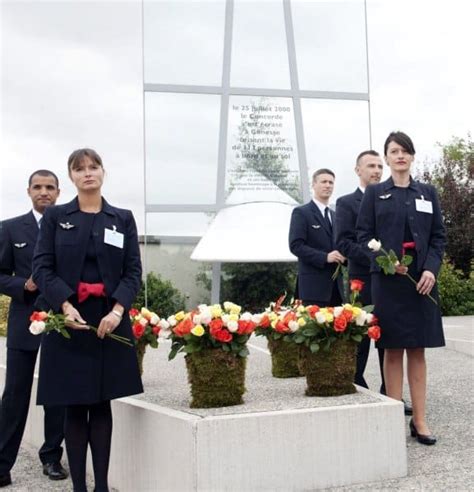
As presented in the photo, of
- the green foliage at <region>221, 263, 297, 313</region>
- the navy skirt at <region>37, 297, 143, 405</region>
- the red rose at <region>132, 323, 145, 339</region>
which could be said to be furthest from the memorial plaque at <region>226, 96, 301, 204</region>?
the navy skirt at <region>37, 297, 143, 405</region>

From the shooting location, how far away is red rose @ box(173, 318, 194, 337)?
3.74 metres

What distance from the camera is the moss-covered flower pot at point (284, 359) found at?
508cm

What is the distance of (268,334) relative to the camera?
194 inches

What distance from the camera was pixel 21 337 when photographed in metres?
4.01

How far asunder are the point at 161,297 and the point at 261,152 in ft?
12.7

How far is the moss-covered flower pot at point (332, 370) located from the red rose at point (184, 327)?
0.83m

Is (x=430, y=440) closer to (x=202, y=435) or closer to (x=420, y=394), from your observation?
(x=420, y=394)

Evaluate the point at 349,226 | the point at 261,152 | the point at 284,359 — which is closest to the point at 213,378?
the point at 284,359

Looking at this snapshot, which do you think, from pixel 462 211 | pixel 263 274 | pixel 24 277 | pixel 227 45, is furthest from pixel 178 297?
pixel 24 277

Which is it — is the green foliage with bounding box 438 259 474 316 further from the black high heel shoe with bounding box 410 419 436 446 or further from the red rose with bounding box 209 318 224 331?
the red rose with bounding box 209 318 224 331

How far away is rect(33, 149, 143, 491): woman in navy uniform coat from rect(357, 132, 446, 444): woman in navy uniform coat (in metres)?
1.69

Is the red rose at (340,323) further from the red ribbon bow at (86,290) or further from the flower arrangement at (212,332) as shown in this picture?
the red ribbon bow at (86,290)

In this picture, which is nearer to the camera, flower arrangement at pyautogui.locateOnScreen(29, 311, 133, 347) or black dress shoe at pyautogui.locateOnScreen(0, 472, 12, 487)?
flower arrangement at pyautogui.locateOnScreen(29, 311, 133, 347)

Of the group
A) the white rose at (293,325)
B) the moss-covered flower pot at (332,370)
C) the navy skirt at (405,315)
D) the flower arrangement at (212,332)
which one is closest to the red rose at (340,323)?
the moss-covered flower pot at (332,370)
